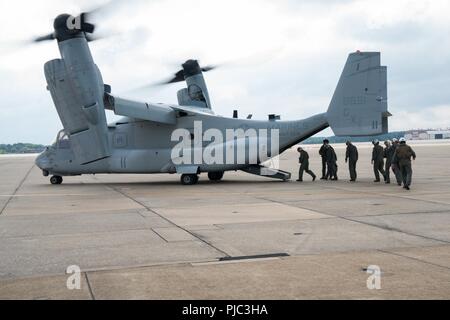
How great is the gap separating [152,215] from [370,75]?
1096cm

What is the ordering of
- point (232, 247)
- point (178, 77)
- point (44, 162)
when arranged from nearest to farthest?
point (232, 247) → point (44, 162) → point (178, 77)

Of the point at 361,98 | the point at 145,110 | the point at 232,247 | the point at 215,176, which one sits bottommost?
the point at 232,247

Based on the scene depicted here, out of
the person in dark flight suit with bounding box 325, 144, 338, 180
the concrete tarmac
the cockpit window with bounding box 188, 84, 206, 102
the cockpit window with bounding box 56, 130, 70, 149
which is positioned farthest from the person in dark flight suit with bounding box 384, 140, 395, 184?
the cockpit window with bounding box 56, 130, 70, 149

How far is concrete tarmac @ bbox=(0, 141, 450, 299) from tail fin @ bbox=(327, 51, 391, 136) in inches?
182

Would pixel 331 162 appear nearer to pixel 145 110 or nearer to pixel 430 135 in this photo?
pixel 145 110

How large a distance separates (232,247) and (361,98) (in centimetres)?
1286

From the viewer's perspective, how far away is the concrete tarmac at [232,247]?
225 inches

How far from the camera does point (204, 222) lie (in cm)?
1068

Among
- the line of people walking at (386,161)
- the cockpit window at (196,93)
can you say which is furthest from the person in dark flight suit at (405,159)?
the cockpit window at (196,93)

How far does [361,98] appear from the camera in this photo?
1931cm

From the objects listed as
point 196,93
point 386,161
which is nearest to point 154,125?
point 196,93

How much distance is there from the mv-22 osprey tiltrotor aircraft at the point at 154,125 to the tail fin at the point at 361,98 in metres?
0.04

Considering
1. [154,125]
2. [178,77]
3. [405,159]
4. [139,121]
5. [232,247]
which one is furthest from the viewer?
[178,77]
